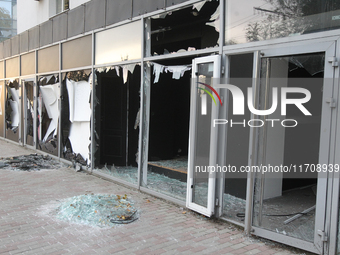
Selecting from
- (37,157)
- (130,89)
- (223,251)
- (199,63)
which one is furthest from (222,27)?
(37,157)

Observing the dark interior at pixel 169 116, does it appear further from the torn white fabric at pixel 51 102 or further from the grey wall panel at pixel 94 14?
the torn white fabric at pixel 51 102

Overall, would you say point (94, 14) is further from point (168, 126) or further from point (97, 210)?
point (97, 210)

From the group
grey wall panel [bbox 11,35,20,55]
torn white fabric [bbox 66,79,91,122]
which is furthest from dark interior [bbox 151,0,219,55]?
grey wall panel [bbox 11,35,20,55]

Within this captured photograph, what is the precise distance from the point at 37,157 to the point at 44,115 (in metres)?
1.35

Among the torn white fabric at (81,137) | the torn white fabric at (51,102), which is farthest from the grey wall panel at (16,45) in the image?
the torn white fabric at (81,137)

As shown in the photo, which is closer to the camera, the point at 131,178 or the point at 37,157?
the point at 131,178

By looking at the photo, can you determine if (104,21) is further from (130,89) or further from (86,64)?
A: (130,89)

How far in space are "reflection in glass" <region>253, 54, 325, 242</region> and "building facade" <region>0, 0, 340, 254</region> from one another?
0.07 ft

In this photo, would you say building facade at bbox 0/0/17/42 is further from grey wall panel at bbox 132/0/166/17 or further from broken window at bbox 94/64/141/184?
grey wall panel at bbox 132/0/166/17

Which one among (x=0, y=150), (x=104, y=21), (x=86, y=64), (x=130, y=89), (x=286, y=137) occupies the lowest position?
(x=0, y=150)

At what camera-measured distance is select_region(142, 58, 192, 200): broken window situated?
7.12 meters

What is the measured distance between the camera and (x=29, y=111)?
1074cm

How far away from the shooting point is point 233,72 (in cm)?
491

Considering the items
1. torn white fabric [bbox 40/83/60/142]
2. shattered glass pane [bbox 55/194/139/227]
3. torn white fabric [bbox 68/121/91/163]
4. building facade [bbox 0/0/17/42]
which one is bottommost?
shattered glass pane [bbox 55/194/139/227]
